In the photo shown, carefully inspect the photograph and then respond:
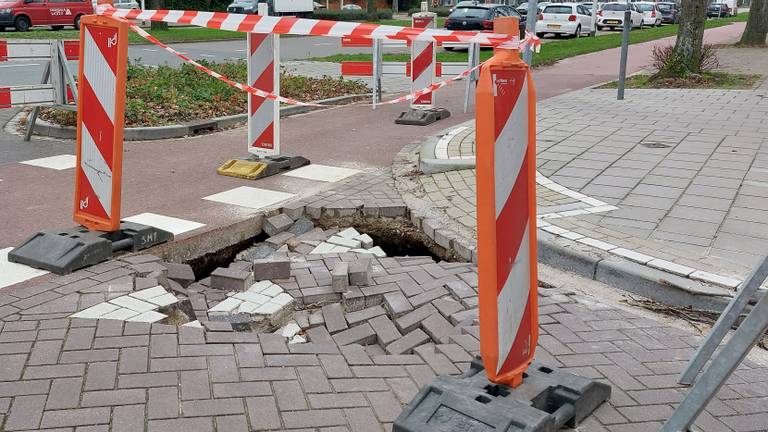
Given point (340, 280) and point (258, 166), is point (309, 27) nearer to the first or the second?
point (340, 280)

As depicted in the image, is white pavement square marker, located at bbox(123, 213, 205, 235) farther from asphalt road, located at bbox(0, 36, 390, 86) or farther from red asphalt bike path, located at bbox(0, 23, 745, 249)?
asphalt road, located at bbox(0, 36, 390, 86)

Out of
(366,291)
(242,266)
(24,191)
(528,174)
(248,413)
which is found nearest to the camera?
(528,174)

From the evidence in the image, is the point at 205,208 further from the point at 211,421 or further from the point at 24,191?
the point at 211,421

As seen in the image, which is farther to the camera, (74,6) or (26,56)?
(74,6)

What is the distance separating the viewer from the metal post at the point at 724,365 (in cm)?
254

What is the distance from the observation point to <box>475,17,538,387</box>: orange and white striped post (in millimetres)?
2693

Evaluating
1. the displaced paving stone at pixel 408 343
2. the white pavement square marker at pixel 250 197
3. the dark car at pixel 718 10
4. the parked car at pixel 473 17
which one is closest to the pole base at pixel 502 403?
the displaced paving stone at pixel 408 343

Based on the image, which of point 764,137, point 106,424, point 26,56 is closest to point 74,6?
point 26,56

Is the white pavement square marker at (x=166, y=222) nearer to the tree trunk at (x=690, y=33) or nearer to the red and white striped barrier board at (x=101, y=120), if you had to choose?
the red and white striped barrier board at (x=101, y=120)

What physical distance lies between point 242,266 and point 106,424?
2.52m

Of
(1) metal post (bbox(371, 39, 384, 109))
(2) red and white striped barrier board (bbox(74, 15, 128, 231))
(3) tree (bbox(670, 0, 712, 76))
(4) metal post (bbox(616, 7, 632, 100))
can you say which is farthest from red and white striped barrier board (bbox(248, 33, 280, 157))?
(3) tree (bbox(670, 0, 712, 76))

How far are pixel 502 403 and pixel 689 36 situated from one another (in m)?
14.7

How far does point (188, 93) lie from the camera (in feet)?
38.1

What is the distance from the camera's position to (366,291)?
4809 millimetres
